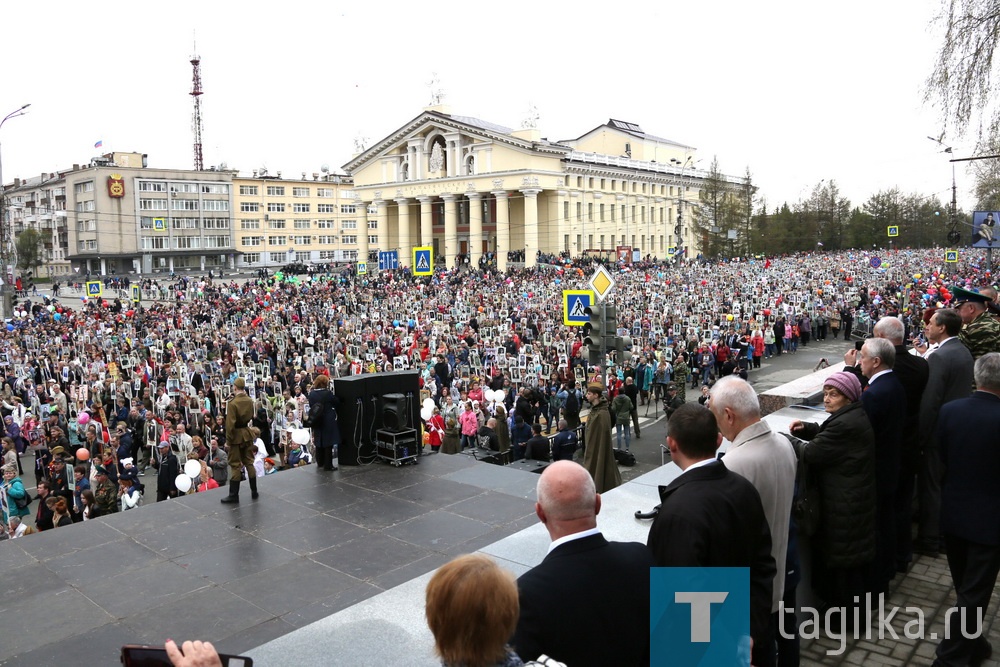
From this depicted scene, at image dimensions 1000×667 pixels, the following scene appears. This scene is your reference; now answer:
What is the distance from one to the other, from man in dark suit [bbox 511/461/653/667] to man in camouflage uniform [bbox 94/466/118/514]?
29.5 feet

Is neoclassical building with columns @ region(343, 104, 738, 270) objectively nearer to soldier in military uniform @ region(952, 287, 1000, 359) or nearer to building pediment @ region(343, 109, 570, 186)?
building pediment @ region(343, 109, 570, 186)

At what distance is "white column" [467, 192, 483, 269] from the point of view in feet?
242

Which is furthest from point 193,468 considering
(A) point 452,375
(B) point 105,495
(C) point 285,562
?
(A) point 452,375

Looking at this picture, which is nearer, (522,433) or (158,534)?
(158,534)

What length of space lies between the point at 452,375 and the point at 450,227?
57.6 metres

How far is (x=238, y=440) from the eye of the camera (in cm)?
836

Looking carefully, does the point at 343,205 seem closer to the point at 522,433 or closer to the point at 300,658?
the point at 522,433

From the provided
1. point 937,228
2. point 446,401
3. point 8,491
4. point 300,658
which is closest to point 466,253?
point 937,228

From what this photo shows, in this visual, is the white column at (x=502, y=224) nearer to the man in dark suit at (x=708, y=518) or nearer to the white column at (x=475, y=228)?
the white column at (x=475, y=228)

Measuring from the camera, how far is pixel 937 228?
8794 cm

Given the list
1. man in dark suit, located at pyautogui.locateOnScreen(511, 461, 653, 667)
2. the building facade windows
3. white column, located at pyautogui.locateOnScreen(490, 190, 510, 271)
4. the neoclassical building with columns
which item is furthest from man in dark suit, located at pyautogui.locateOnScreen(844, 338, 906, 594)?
the building facade windows

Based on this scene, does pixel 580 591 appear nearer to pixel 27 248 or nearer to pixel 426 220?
pixel 426 220

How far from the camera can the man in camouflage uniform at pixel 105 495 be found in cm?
956

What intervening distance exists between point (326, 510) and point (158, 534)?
66.2 inches
